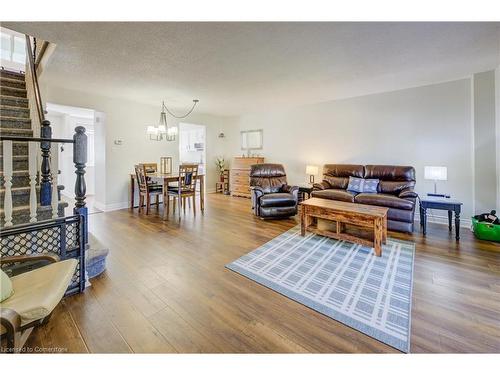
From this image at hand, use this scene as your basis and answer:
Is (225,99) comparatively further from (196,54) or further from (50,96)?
(50,96)

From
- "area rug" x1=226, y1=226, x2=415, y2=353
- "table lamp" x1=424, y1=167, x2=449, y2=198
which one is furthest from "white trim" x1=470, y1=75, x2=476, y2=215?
"area rug" x1=226, y1=226, x2=415, y2=353

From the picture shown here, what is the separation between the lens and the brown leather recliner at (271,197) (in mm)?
4336

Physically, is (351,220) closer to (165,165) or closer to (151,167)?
(165,165)

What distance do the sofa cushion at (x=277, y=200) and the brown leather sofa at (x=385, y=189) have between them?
1.58ft

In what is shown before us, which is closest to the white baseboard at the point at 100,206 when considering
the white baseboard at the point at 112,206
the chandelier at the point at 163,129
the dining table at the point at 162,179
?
the white baseboard at the point at 112,206

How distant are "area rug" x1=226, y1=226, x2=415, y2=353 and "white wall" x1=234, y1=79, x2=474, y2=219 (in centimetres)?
207

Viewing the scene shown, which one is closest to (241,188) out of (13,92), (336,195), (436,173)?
(336,195)

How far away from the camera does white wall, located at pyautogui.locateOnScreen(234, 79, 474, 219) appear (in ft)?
13.1

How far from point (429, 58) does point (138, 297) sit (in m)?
4.39

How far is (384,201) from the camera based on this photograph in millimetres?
3781

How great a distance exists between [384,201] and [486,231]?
4.16 ft

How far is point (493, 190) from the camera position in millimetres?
3672

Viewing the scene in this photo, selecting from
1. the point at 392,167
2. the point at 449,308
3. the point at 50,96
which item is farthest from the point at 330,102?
the point at 50,96
